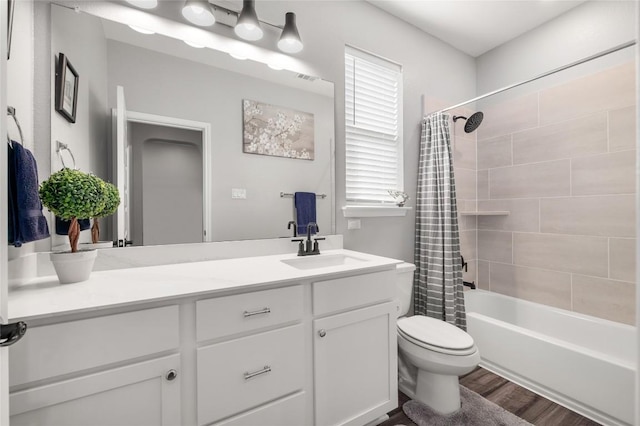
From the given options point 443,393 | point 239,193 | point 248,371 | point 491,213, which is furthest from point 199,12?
point 491,213

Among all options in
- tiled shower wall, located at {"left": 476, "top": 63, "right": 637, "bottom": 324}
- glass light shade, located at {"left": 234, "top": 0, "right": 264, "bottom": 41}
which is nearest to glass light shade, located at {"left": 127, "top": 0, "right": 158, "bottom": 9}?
glass light shade, located at {"left": 234, "top": 0, "right": 264, "bottom": 41}

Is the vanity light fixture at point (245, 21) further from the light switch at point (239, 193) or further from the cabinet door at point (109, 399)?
the cabinet door at point (109, 399)

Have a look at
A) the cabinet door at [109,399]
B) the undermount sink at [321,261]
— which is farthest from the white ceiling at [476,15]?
the cabinet door at [109,399]

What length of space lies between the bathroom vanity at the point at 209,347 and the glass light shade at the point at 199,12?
1.32 meters

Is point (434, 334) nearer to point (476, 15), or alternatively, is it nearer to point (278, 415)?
point (278, 415)

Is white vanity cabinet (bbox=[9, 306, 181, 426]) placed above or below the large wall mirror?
below

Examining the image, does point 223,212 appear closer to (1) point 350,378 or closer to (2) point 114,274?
(2) point 114,274

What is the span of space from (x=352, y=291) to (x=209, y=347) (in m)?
0.68

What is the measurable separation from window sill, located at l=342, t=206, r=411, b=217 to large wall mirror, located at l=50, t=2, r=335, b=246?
24 centimetres

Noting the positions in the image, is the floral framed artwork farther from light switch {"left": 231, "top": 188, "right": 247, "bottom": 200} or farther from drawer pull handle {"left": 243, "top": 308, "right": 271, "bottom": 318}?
drawer pull handle {"left": 243, "top": 308, "right": 271, "bottom": 318}

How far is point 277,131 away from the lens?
5.79ft

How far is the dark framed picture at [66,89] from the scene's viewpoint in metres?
1.20

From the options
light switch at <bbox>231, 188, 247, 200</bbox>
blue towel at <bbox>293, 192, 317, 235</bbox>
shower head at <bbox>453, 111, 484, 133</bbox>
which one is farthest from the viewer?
shower head at <bbox>453, 111, 484, 133</bbox>

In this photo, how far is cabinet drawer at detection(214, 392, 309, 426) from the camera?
107 cm
